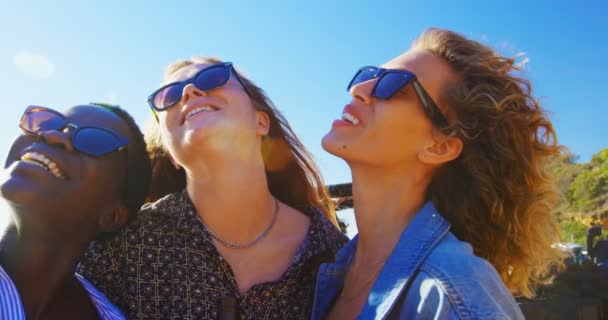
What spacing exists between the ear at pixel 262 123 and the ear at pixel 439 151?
104 cm

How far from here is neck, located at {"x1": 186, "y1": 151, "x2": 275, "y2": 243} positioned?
281 cm

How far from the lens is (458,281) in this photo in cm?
183

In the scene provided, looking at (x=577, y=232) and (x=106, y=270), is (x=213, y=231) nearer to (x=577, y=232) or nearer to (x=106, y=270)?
(x=106, y=270)

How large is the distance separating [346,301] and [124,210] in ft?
3.86

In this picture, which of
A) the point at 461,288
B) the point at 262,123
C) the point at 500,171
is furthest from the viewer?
the point at 262,123

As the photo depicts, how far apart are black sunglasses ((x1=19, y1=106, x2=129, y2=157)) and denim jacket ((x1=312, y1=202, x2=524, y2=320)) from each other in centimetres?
134

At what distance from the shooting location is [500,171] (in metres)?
2.46

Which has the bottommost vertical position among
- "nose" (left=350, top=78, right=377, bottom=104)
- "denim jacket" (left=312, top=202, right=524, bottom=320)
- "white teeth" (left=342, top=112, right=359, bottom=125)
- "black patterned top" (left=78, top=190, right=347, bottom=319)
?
"black patterned top" (left=78, top=190, right=347, bottom=319)

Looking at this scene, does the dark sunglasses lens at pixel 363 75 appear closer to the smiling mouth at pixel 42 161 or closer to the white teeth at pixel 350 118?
the white teeth at pixel 350 118

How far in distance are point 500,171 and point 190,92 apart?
1.62m

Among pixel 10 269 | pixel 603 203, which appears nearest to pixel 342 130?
pixel 10 269

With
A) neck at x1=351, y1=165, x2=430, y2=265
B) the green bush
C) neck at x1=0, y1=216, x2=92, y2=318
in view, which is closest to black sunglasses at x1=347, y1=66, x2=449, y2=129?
neck at x1=351, y1=165, x2=430, y2=265

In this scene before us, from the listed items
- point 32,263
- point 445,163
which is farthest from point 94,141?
point 445,163

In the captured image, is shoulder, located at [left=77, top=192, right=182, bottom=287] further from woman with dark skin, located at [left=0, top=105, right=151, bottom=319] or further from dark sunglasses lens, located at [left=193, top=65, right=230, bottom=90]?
dark sunglasses lens, located at [left=193, top=65, right=230, bottom=90]
